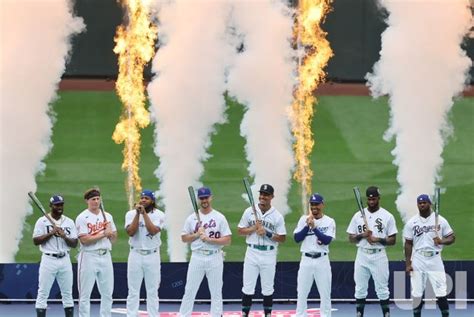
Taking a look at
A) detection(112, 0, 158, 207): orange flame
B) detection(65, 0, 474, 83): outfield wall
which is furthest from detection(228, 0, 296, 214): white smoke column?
detection(112, 0, 158, 207): orange flame

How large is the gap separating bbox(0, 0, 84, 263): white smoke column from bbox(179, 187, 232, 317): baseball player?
261 inches

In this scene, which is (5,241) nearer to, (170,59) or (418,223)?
(170,59)

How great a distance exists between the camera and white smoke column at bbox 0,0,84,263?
19688 millimetres

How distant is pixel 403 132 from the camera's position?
20172mm

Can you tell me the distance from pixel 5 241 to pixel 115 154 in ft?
10.1

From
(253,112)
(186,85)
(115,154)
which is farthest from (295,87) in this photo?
(115,154)

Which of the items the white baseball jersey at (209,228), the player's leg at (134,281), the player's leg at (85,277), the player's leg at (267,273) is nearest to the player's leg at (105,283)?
the player's leg at (85,277)

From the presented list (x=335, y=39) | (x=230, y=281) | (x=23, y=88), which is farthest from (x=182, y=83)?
(x=230, y=281)

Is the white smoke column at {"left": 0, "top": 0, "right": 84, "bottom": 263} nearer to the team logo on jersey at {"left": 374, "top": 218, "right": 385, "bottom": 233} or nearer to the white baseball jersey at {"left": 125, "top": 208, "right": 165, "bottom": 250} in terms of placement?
the white baseball jersey at {"left": 125, "top": 208, "right": 165, "bottom": 250}

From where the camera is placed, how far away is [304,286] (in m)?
14.3

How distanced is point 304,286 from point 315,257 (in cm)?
48

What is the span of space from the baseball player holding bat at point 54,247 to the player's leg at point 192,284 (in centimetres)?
178

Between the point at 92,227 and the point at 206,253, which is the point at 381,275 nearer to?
the point at 206,253

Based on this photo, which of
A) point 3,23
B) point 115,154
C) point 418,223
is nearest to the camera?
point 418,223
